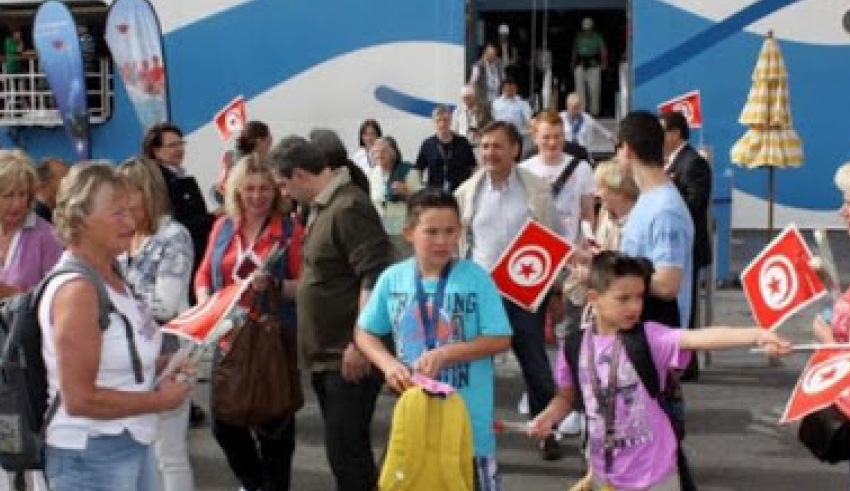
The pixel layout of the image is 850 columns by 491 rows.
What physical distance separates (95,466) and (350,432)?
1588mm

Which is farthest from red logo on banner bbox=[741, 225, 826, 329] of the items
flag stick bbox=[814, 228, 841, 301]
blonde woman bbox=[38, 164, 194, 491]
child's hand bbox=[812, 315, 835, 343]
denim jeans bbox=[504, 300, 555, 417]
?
denim jeans bbox=[504, 300, 555, 417]

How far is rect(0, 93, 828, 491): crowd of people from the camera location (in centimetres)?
346

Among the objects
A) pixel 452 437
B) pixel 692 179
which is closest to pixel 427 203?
pixel 452 437

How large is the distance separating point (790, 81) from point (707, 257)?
24.8 ft

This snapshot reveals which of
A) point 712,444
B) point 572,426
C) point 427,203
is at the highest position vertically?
point 427,203

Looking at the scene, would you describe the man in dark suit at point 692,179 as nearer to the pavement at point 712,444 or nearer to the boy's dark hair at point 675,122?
the boy's dark hair at point 675,122

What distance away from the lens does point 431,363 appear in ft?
13.5

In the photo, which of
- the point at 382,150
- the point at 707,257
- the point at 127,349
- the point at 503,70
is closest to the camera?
the point at 127,349

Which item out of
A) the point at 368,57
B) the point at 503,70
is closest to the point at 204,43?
the point at 368,57

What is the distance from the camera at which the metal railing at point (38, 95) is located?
16.7 m

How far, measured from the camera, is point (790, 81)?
15211 millimetres

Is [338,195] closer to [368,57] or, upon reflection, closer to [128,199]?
[128,199]

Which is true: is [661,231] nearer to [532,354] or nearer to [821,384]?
[821,384]

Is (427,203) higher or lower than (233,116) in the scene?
lower
